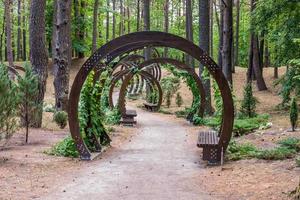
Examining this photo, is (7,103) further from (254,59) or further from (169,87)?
(254,59)

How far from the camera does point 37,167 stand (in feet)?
28.0

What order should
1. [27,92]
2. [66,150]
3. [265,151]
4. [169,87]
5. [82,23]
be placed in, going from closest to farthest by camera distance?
[265,151] < [66,150] < [27,92] < [169,87] < [82,23]

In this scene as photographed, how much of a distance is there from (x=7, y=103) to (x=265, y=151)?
5.47 meters

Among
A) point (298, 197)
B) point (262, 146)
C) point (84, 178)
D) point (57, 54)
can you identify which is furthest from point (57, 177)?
point (57, 54)

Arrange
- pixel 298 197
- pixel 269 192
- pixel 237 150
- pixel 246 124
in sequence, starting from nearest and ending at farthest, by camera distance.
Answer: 1. pixel 298 197
2. pixel 269 192
3. pixel 237 150
4. pixel 246 124

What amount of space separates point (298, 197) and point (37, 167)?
4.88 m

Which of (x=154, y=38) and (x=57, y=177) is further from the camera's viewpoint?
(x=154, y=38)

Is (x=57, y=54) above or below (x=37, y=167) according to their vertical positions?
above

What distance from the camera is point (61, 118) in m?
14.0

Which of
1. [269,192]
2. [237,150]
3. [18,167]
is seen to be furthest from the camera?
[237,150]

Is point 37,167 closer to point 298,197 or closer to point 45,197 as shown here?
point 45,197

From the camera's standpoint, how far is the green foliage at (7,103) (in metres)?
9.30

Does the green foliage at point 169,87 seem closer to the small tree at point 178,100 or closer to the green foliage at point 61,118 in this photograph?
the small tree at point 178,100

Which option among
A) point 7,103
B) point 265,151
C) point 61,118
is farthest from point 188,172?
point 61,118
